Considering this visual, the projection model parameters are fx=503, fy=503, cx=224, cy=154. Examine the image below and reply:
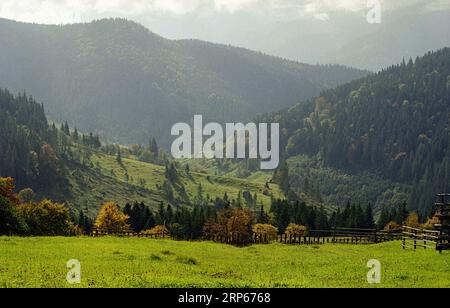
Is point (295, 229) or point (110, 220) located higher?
point (110, 220)

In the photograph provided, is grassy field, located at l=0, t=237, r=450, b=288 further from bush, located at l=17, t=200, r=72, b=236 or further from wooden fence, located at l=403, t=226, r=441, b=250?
bush, located at l=17, t=200, r=72, b=236

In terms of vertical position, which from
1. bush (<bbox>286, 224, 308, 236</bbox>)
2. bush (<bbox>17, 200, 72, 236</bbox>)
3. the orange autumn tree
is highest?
bush (<bbox>17, 200, 72, 236</bbox>)

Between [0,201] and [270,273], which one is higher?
[0,201]

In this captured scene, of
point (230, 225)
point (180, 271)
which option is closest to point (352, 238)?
point (230, 225)

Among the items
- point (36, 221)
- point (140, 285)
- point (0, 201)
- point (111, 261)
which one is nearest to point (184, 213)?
point (36, 221)

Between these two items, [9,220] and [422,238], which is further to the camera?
[9,220]

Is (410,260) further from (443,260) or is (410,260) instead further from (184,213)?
(184,213)

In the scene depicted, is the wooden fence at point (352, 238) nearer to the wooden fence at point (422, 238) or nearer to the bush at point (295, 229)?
the wooden fence at point (422, 238)

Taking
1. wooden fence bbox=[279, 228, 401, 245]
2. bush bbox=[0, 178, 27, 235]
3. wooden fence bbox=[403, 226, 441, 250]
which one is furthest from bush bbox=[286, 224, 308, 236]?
bush bbox=[0, 178, 27, 235]

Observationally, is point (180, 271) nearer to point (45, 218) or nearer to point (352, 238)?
point (45, 218)

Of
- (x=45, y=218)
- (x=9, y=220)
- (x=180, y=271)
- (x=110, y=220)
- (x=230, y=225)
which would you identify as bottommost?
(x=110, y=220)

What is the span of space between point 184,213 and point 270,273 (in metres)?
107
